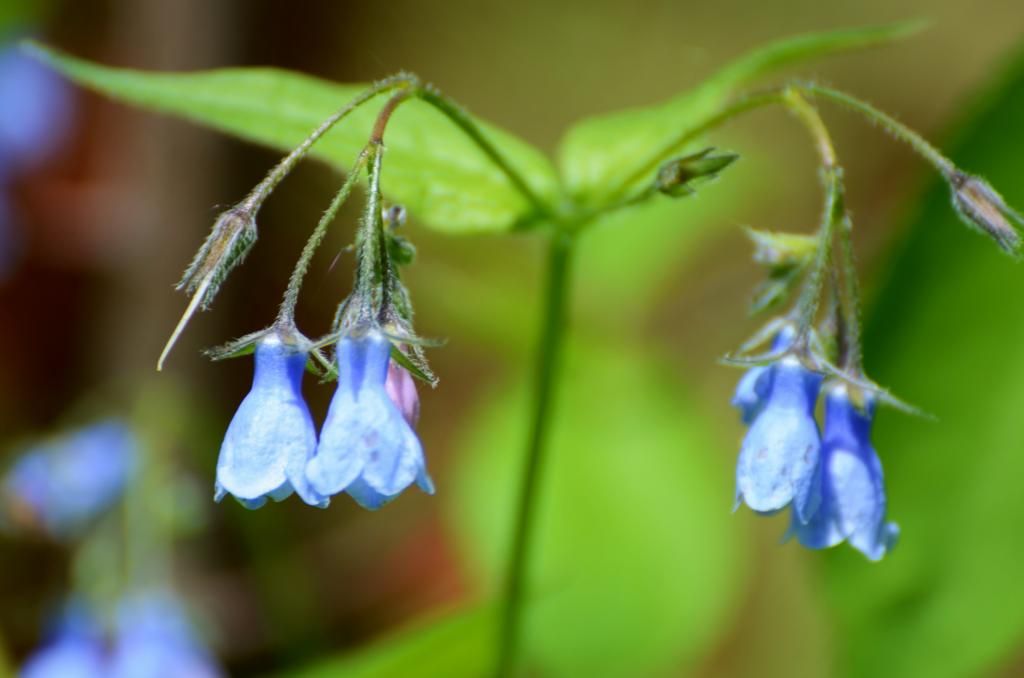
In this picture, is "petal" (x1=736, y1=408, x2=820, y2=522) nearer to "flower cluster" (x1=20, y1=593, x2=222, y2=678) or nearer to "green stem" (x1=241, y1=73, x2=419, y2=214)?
"green stem" (x1=241, y1=73, x2=419, y2=214)

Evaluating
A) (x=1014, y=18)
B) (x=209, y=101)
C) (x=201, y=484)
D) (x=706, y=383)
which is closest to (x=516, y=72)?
(x=706, y=383)

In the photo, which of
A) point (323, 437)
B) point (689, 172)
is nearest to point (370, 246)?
point (323, 437)

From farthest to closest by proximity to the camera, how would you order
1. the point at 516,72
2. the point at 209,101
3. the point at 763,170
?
the point at 516,72, the point at 763,170, the point at 209,101

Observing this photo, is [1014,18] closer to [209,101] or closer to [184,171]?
[184,171]

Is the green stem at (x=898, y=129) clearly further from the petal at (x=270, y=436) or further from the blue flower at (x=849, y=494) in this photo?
the petal at (x=270, y=436)

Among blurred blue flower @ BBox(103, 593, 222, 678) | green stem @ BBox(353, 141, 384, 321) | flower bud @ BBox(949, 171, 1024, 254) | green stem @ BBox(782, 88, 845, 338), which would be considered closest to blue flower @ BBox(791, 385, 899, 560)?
green stem @ BBox(782, 88, 845, 338)

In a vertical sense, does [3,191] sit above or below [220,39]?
below

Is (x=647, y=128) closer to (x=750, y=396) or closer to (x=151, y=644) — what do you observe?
(x=750, y=396)
